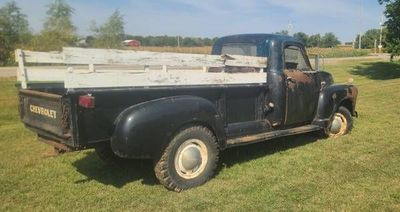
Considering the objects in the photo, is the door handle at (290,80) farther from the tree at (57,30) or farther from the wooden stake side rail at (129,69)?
the tree at (57,30)

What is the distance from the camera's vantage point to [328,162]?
654 cm

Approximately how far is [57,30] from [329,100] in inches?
1081

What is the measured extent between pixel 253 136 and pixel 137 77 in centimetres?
213

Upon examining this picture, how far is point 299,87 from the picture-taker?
23.1ft

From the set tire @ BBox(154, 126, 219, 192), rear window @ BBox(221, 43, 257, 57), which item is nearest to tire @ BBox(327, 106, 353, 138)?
rear window @ BBox(221, 43, 257, 57)

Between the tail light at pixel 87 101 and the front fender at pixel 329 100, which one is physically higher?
the tail light at pixel 87 101


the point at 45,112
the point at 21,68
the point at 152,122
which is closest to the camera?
the point at 152,122

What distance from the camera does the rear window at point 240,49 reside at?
7023 mm

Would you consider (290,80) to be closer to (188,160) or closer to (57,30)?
(188,160)

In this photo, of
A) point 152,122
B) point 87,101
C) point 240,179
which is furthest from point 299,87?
point 87,101

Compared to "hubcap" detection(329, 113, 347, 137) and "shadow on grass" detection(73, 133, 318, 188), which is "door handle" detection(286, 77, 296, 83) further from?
"hubcap" detection(329, 113, 347, 137)

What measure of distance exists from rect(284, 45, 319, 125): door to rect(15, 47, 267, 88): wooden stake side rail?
0.59 metres

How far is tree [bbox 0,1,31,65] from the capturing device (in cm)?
3488

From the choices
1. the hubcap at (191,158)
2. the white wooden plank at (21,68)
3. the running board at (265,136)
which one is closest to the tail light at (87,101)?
the white wooden plank at (21,68)
